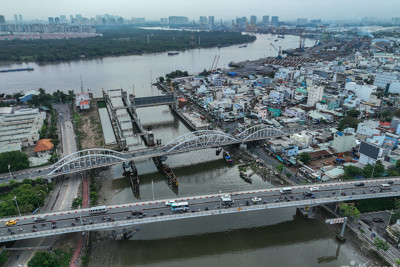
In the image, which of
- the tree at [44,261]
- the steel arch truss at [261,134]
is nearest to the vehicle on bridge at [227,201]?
the tree at [44,261]

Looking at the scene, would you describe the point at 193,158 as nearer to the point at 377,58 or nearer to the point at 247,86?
the point at 247,86

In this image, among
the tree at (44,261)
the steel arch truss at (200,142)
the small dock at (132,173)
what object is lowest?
the small dock at (132,173)

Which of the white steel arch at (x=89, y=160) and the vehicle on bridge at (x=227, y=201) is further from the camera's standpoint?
the white steel arch at (x=89, y=160)

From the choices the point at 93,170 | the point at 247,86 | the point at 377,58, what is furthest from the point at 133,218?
the point at 377,58

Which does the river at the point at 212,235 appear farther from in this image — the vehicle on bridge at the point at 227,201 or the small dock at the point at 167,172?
the vehicle on bridge at the point at 227,201

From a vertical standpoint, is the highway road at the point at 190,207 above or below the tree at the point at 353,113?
below

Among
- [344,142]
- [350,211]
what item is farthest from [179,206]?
[344,142]

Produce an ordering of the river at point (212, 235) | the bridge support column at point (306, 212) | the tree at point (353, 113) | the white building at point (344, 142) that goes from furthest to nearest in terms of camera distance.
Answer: the tree at point (353, 113) < the white building at point (344, 142) < the bridge support column at point (306, 212) < the river at point (212, 235)
